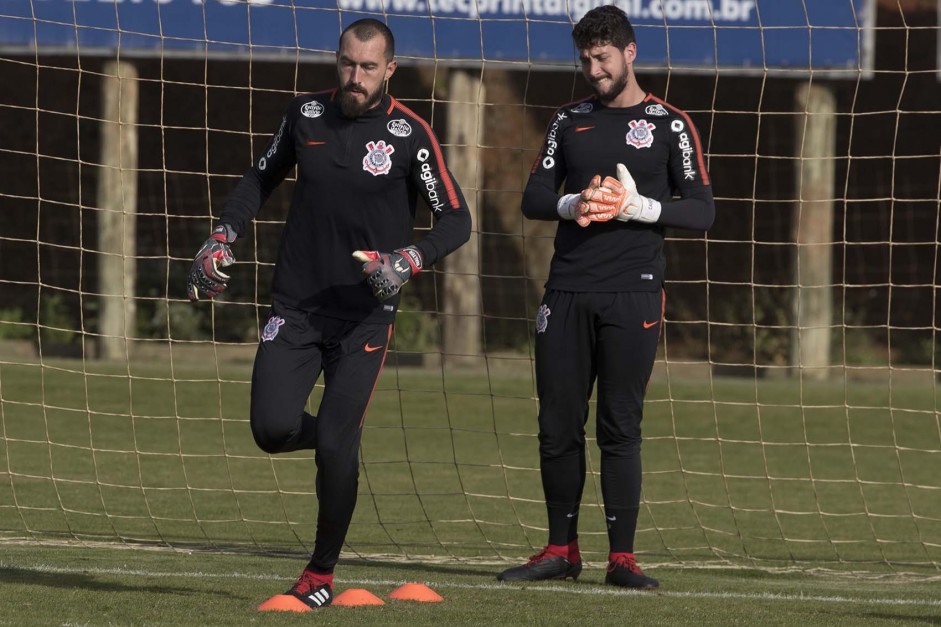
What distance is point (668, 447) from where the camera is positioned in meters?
11.5

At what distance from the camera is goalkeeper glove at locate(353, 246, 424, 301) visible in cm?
488

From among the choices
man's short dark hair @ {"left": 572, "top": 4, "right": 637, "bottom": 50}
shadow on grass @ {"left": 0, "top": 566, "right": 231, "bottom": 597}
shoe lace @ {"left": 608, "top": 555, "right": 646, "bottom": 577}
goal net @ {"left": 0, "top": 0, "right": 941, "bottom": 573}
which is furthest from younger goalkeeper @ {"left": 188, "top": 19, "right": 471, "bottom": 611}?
goal net @ {"left": 0, "top": 0, "right": 941, "bottom": 573}

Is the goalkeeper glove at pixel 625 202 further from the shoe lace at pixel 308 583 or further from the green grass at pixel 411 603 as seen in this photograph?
the shoe lace at pixel 308 583

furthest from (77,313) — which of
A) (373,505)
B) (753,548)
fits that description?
(753,548)

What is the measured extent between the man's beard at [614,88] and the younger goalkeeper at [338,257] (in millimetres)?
861

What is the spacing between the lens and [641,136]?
230 inches

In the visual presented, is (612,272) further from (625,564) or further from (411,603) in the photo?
(411,603)

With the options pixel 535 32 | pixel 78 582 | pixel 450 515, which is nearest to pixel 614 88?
pixel 78 582

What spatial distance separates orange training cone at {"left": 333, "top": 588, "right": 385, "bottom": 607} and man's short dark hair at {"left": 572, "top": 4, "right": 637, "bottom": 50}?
2128 millimetres

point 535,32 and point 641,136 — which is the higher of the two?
point 535,32

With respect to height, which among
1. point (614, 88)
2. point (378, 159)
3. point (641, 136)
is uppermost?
point (614, 88)

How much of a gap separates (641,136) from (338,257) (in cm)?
134

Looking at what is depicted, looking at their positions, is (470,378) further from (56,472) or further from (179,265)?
(56,472)

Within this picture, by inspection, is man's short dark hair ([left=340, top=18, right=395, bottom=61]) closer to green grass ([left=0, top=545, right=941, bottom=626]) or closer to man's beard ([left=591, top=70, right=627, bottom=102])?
man's beard ([left=591, top=70, right=627, bottom=102])
